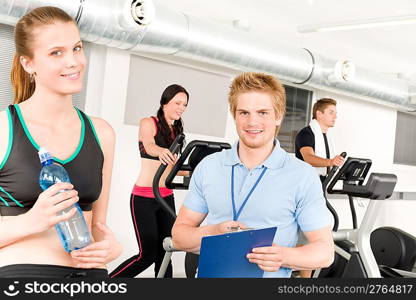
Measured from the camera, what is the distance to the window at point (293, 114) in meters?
6.53

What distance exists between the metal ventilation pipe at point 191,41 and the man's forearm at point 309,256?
2414 millimetres

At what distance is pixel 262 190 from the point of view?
1589 millimetres

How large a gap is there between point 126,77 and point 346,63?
2.52m

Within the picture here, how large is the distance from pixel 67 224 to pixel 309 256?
26.6 inches

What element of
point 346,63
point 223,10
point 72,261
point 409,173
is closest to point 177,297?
point 72,261

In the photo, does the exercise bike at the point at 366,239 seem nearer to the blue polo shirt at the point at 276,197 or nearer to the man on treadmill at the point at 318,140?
the man on treadmill at the point at 318,140

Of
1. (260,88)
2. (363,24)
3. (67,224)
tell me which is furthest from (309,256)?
(363,24)

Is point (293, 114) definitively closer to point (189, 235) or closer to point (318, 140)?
point (318, 140)

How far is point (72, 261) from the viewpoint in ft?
4.28

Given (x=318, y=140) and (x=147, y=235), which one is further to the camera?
(x=318, y=140)

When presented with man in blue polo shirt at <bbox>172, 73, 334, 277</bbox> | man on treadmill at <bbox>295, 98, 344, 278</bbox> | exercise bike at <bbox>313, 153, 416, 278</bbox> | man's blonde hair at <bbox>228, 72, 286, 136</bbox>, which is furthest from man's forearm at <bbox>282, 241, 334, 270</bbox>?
man on treadmill at <bbox>295, 98, 344, 278</bbox>

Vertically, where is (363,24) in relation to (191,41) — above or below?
above

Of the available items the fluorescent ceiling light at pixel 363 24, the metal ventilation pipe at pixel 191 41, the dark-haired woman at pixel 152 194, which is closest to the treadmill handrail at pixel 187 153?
the dark-haired woman at pixel 152 194

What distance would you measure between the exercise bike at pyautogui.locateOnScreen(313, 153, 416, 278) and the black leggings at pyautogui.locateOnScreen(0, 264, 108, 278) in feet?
7.81
